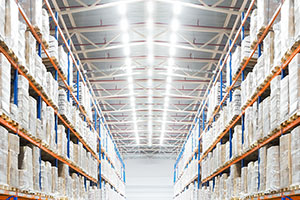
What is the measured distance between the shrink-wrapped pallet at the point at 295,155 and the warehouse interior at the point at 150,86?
0.08 feet

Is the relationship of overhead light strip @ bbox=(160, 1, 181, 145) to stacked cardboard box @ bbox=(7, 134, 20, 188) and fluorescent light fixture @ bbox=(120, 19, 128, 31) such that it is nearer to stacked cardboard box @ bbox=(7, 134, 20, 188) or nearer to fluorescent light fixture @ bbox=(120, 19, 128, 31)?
fluorescent light fixture @ bbox=(120, 19, 128, 31)

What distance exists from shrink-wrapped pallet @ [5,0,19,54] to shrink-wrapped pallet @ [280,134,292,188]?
3.97 m

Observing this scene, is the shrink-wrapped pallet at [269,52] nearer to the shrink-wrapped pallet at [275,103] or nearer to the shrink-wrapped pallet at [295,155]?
the shrink-wrapped pallet at [275,103]

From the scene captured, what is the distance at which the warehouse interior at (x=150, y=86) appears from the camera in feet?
19.2

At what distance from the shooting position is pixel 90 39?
679 inches

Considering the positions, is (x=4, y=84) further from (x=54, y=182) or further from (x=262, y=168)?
(x=262, y=168)

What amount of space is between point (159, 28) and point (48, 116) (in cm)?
886

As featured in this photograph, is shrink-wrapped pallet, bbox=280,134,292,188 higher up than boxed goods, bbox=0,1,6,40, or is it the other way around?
boxed goods, bbox=0,1,6,40

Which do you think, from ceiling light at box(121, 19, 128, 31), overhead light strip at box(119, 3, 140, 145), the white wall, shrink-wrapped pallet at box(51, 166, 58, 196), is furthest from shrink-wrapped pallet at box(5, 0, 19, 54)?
the white wall

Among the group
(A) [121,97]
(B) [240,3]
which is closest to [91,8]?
(B) [240,3]

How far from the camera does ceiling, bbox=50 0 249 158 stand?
14.5 m

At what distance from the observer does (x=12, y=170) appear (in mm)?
5879

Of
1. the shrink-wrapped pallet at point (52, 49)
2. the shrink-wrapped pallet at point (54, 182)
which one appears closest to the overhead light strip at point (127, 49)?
the shrink-wrapped pallet at point (52, 49)

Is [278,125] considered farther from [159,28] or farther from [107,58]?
[107,58]
